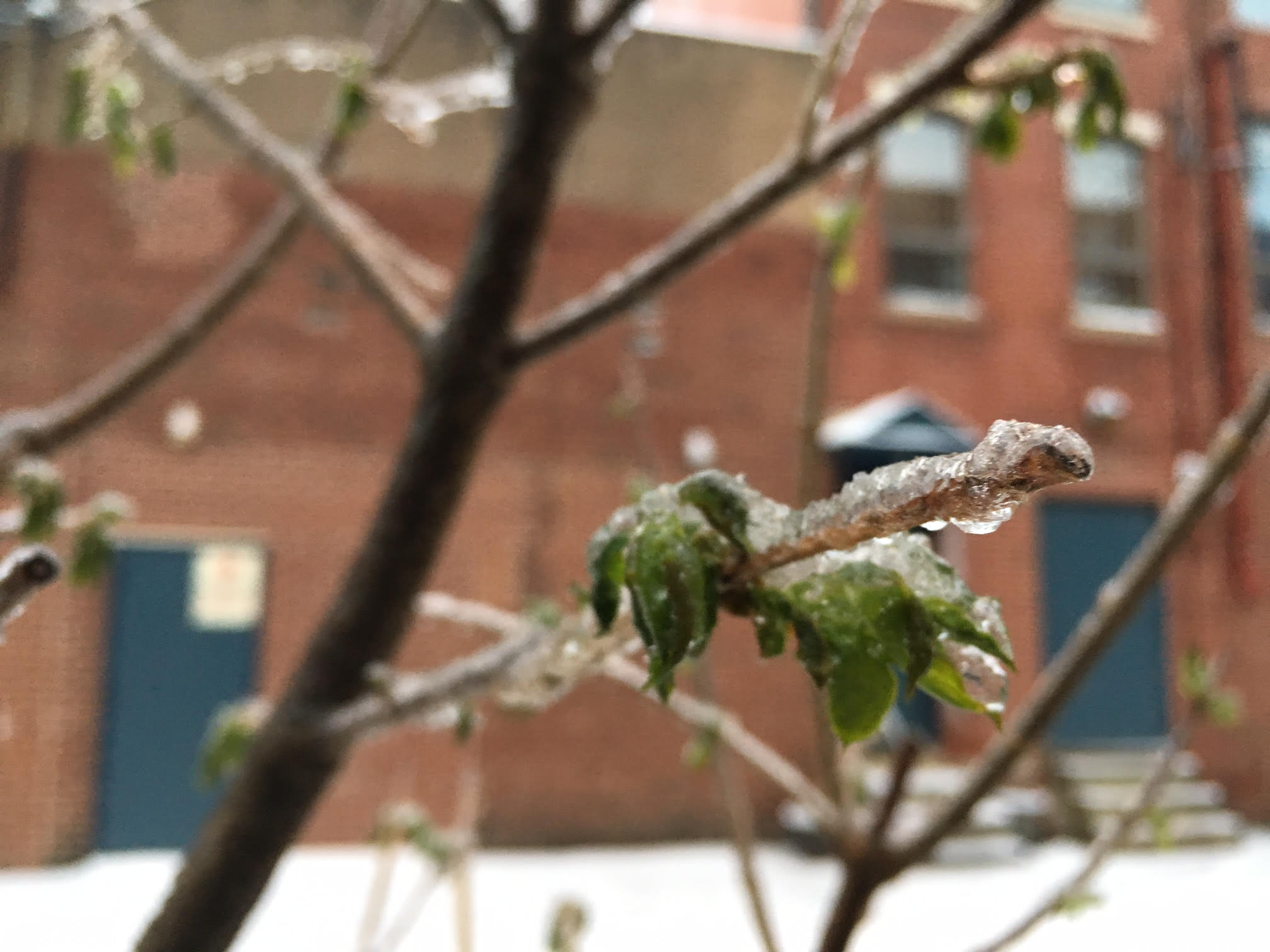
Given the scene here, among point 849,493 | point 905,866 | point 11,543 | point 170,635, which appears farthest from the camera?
point 170,635

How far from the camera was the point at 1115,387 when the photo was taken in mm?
7387

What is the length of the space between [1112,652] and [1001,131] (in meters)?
6.69

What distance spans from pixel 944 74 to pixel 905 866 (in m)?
0.85

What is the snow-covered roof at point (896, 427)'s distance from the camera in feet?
20.7

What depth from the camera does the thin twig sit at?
1110 mm

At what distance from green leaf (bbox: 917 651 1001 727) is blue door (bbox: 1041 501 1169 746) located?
711cm

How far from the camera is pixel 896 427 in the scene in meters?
6.50

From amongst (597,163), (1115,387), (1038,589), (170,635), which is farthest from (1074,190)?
(170,635)

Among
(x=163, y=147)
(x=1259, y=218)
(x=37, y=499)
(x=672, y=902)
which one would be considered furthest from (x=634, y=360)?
(x=1259, y=218)

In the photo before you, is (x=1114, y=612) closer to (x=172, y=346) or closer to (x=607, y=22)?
(x=607, y=22)

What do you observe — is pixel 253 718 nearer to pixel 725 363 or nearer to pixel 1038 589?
pixel 725 363

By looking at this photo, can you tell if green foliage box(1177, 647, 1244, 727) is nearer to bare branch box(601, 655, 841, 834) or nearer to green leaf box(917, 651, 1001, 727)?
bare branch box(601, 655, 841, 834)

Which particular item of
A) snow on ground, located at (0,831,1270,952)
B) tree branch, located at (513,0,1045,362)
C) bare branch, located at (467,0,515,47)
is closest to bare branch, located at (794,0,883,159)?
tree branch, located at (513,0,1045,362)

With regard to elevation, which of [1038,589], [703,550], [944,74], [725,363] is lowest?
[1038,589]
